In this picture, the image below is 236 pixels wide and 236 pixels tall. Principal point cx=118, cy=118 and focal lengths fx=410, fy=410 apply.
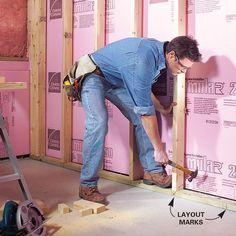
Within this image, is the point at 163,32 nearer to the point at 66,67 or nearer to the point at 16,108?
the point at 66,67

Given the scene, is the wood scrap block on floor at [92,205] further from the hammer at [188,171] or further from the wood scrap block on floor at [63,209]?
the hammer at [188,171]

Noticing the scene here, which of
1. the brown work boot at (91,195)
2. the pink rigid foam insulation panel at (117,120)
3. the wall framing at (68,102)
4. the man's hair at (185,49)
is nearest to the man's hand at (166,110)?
the wall framing at (68,102)

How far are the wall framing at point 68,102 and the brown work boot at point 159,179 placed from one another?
0.11 feet

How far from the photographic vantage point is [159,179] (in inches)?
112

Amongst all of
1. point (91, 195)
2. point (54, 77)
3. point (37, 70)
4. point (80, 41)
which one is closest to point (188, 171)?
point (91, 195)

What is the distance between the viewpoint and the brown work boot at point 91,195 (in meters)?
2.59

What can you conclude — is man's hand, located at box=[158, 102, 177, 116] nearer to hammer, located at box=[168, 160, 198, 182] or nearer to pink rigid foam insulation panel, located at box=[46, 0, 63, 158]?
hammer, located at box=[168, 160, 198, 182]

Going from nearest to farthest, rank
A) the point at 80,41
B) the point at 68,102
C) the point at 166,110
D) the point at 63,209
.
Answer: the point at 63,209 → the point at 166,110 → the point at 80,41 → the point at 68,102

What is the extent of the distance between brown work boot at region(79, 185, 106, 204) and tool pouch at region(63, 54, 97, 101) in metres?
0.60

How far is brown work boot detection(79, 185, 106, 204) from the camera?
2592 millimetres

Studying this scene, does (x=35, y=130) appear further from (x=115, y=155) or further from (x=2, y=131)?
(x=2, y=131)

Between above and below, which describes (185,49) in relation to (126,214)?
above

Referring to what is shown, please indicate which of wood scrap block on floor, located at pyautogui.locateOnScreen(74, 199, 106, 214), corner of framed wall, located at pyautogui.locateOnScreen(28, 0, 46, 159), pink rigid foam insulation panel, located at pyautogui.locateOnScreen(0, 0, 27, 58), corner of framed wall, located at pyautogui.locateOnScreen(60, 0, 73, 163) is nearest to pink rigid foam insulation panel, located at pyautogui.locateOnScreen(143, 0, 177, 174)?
wood scrap block on floor, located at pyautogui.locateOnScreen(74, 199, 106, 214)

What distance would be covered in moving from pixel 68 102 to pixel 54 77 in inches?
12.1
